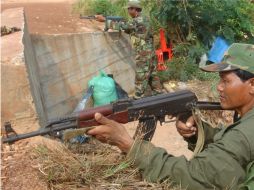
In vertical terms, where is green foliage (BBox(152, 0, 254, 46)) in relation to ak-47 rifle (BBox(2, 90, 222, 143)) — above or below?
below

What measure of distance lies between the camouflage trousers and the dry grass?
222 inches

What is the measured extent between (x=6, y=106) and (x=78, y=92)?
4280 mm

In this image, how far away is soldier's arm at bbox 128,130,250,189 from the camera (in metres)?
2.01

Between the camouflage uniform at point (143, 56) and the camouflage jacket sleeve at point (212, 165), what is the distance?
5.94m

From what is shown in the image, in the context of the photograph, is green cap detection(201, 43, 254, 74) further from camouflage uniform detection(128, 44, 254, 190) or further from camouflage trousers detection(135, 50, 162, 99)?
camouflage trousers detection(135, 50, 162, 99)

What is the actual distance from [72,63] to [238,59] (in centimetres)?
559

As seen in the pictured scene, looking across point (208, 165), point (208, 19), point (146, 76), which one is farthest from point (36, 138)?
point (208, 19)

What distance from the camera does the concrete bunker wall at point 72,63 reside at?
7.01m

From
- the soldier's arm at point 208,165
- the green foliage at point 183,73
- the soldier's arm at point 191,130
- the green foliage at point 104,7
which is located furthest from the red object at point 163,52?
the soldier's arm at point 208,165

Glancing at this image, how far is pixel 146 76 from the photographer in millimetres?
8148

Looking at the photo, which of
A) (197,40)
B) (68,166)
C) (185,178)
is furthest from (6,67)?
(197,40)

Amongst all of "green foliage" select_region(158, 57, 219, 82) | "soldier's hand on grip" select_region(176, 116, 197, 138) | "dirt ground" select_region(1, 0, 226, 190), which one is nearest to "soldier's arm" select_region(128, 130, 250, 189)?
"soldier's hand on grip" select_region(176, 116, 197, 138)

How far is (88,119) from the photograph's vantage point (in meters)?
2.43

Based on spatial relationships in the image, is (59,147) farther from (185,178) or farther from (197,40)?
(197,40)
